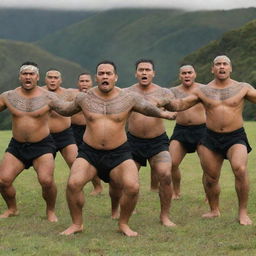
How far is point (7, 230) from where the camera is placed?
861 centimetres

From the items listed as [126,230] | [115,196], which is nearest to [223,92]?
[115,196]

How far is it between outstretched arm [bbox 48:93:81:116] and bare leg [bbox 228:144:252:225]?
95.5 inches

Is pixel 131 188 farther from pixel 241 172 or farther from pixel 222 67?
pixel 222 67

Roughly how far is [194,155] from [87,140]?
1156 cm

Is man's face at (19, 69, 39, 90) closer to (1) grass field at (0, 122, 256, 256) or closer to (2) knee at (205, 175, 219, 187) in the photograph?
(1) grass field at (0, 122, 256, 256)

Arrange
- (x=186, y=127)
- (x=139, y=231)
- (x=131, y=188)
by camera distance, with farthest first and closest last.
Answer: (x=186, y=127), (x=139, y=231), (x=131, y=188)

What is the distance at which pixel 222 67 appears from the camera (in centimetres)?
909

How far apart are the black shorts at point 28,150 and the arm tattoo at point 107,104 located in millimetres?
1207

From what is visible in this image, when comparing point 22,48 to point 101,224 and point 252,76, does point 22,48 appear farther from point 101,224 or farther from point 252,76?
point 101,224

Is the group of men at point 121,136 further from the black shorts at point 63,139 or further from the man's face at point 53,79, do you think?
the man's face at point 53,79

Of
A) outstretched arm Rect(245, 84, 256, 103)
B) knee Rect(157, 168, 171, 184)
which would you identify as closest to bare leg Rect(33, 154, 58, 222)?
knee Rect(157, 168, 171, 184)

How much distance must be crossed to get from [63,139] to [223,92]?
3611mm

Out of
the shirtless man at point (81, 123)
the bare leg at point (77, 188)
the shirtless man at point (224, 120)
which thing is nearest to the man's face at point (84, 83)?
the shirtless man at point (81, 123)

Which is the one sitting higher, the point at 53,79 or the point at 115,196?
the point at 53,79
